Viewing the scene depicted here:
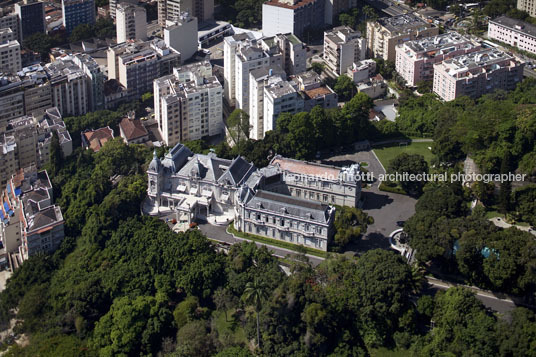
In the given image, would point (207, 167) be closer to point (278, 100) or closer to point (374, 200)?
point (278, 100)

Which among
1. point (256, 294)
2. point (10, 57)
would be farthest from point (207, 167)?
point (10, 57)

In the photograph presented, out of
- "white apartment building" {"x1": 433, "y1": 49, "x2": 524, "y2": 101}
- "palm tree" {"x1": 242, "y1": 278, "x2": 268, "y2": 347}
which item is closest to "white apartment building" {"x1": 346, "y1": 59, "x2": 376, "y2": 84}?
"white apartment building" {"x1": 433, "y1": 49, "x2": 524, "y2": 101}

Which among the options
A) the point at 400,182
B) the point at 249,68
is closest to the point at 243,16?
the point at 249,68

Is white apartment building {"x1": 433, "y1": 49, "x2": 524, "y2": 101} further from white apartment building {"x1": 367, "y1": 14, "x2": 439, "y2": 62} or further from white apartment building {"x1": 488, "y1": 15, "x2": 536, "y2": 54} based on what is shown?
white apartment building {"x1": 488, "y1": 15, "x2": 536, "y2": 54}

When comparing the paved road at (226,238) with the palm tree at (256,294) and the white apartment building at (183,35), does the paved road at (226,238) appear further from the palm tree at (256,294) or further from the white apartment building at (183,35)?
the white apartment building at (183,35)

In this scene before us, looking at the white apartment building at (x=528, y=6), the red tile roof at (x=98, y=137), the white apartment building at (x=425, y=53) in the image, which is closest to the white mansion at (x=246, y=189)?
the red tile roof at (x=98, y=137)

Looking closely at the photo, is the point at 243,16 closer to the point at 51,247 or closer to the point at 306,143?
the point at 306,143
